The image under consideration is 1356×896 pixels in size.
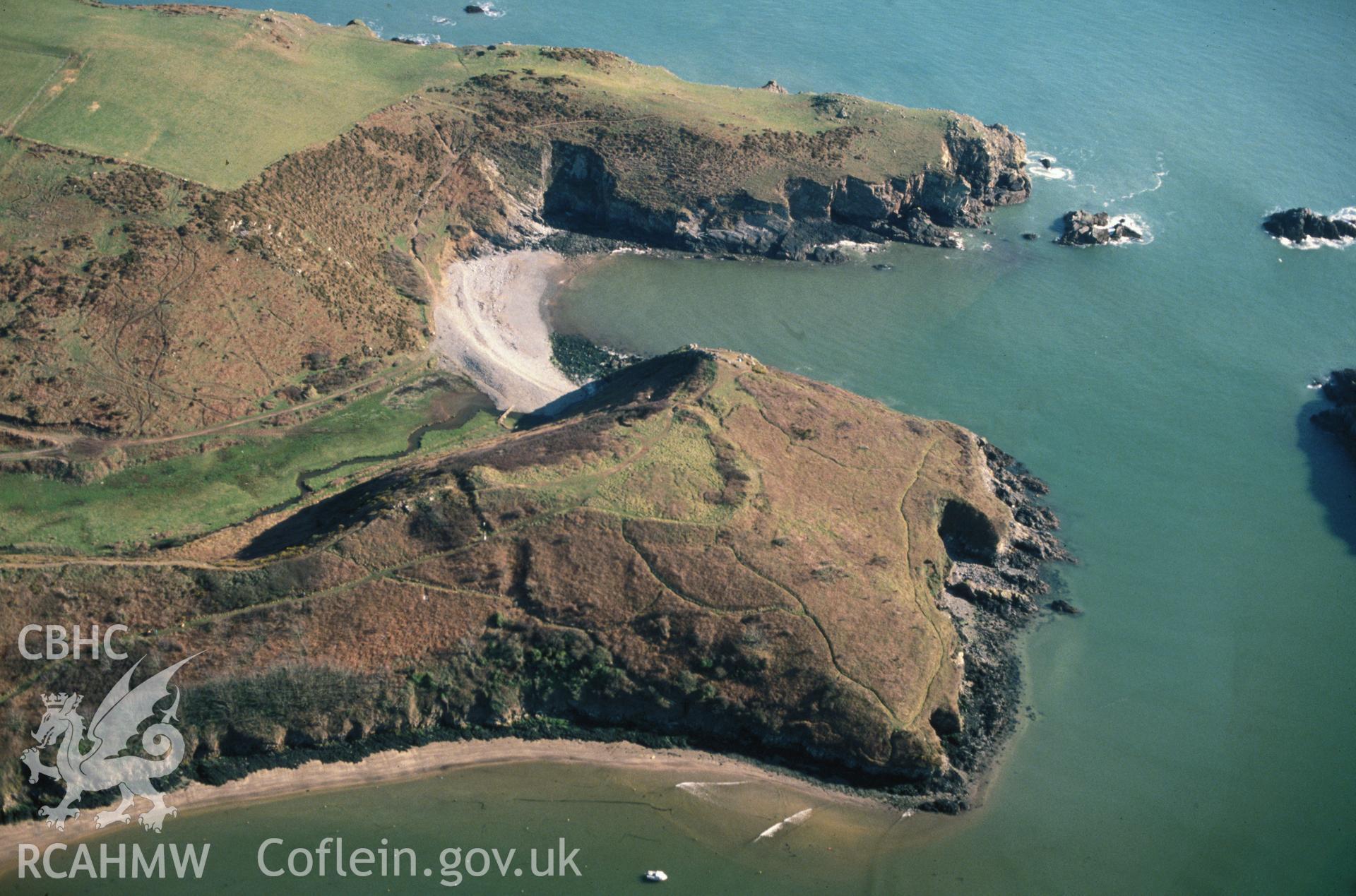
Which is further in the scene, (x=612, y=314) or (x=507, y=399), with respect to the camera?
(x=612, y=314)

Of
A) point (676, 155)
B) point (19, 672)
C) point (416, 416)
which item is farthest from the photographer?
point (676, 155)

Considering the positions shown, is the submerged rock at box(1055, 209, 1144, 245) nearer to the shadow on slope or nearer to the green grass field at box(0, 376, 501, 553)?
the shadow on slope

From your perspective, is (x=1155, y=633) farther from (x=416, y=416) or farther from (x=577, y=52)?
(x=577, y=52)

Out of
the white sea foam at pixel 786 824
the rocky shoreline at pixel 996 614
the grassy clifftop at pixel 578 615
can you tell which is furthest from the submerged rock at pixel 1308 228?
the white sea foam at pixel 786 824

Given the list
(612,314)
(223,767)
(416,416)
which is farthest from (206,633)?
(612,314)

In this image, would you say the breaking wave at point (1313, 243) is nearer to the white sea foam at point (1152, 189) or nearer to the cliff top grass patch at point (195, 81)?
the white sea foam at point (1152, 189)

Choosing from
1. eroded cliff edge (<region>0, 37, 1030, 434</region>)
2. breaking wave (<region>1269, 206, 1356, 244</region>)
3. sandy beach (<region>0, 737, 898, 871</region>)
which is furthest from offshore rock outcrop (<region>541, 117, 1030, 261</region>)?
sandy beach (<region>0, 737, 898, 871</region>)
